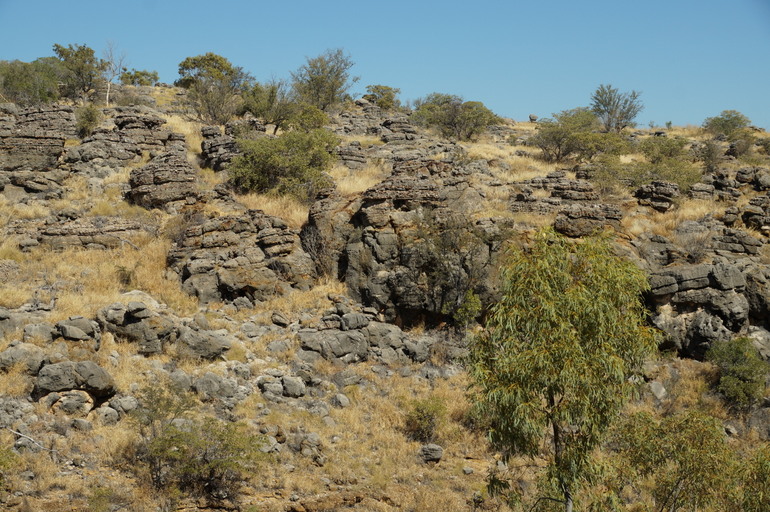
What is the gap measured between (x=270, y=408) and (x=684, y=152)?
36182 mm

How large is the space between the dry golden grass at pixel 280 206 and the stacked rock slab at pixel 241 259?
1353mm

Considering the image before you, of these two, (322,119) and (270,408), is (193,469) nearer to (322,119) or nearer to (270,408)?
(270,408)

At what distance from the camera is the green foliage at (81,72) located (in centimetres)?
4231

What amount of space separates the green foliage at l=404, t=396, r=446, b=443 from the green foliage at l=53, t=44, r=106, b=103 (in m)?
37.6

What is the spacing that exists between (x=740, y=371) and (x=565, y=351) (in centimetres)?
1169

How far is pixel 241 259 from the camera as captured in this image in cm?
1984

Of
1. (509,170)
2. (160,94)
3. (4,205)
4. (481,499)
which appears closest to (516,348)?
(481,499)

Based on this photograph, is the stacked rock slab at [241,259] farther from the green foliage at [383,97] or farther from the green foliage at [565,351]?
the green foliage at [383,97]

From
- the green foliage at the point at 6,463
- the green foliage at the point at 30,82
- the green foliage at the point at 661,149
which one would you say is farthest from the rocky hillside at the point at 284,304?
the green foliage at the point at 30,82

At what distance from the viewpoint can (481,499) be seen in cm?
1241

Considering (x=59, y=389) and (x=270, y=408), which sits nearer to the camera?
(x=59, y=389)

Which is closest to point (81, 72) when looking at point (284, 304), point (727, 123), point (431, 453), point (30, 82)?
point (30, 82)

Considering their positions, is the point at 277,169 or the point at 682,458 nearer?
the point at 682,458

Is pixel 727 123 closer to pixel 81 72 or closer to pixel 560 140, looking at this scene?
pixel 560 140
